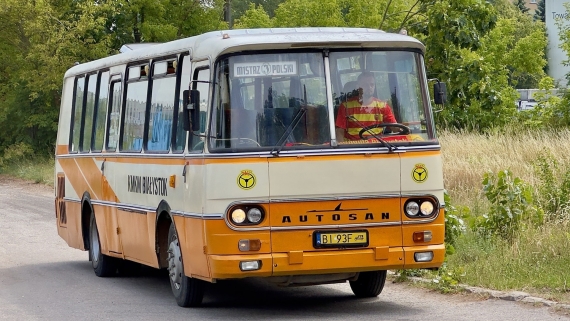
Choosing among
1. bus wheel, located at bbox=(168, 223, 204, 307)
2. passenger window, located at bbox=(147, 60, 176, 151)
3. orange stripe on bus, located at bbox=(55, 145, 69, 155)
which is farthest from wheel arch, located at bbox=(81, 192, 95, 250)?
bus wheel, located at bbox=(168, 223, 204, 307)

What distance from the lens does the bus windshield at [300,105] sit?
1035 cm

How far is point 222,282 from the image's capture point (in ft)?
45.5

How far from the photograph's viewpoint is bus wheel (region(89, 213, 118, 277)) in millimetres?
15086

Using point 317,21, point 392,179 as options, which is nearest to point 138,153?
point 392,179

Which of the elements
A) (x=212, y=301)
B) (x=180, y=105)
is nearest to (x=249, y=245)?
(x=212, y=301)

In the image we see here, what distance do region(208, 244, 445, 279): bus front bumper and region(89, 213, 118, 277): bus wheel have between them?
5.10m

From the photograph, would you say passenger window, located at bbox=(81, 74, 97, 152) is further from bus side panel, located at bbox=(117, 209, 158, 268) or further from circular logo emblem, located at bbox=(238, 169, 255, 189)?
circular logo emblem, located at bbox=(238, 169, 255, 189)

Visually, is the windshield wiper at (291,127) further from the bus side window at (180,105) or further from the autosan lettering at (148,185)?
the autosan lettering at (148,185)

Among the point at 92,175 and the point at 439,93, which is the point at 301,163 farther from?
the point at 92,175

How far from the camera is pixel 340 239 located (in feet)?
33.8

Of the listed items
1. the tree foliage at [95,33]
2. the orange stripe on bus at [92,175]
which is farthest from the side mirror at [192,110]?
the tree foliage at [95,33]

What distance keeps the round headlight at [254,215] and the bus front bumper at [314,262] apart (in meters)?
0.31

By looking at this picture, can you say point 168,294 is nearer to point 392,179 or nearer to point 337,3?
point 392,179

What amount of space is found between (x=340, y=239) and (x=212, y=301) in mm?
2215
